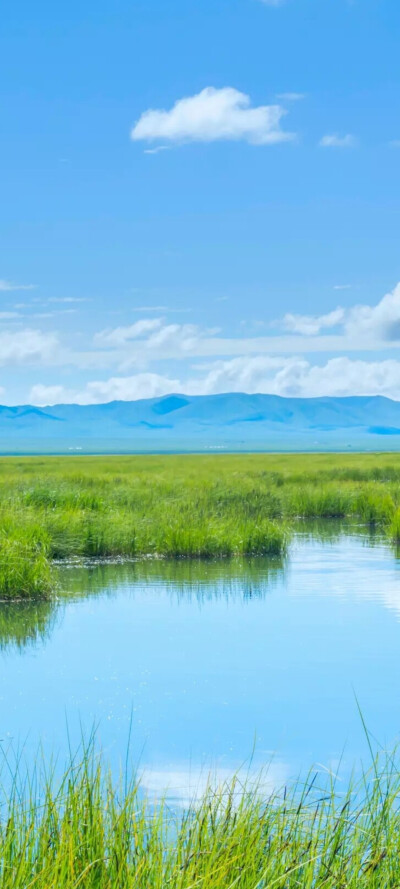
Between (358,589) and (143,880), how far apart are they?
13140 mm

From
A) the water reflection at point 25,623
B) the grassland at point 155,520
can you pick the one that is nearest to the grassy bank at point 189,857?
the water reflection at point 25,623

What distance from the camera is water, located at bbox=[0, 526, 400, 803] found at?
909cm

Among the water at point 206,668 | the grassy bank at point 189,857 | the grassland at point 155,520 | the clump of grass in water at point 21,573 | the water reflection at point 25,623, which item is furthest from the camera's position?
the grassland at point 155,520

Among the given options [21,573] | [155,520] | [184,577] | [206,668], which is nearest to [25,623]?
[21,573]

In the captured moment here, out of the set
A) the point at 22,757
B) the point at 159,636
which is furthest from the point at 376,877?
the point at 159,636

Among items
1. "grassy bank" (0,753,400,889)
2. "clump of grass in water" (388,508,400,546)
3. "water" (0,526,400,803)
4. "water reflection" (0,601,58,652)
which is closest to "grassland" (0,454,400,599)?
"clump of grass in water" (388,508,400,546)

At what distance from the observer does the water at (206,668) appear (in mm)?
9086

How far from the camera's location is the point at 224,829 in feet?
18.4

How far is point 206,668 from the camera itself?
1210cm

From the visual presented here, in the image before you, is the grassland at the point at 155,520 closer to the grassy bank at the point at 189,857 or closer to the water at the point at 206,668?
the water at the point at 206,668

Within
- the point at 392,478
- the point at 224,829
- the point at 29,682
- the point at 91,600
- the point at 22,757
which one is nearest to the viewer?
the point at 224,829

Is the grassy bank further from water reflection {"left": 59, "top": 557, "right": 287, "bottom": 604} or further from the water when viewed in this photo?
water reflection {"left": 59, "top": 557, "right": 287, "bottom": 604}

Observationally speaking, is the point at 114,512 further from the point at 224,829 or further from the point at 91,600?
the point at 224,829

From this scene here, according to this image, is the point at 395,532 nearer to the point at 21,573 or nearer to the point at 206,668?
the point at 21,573
